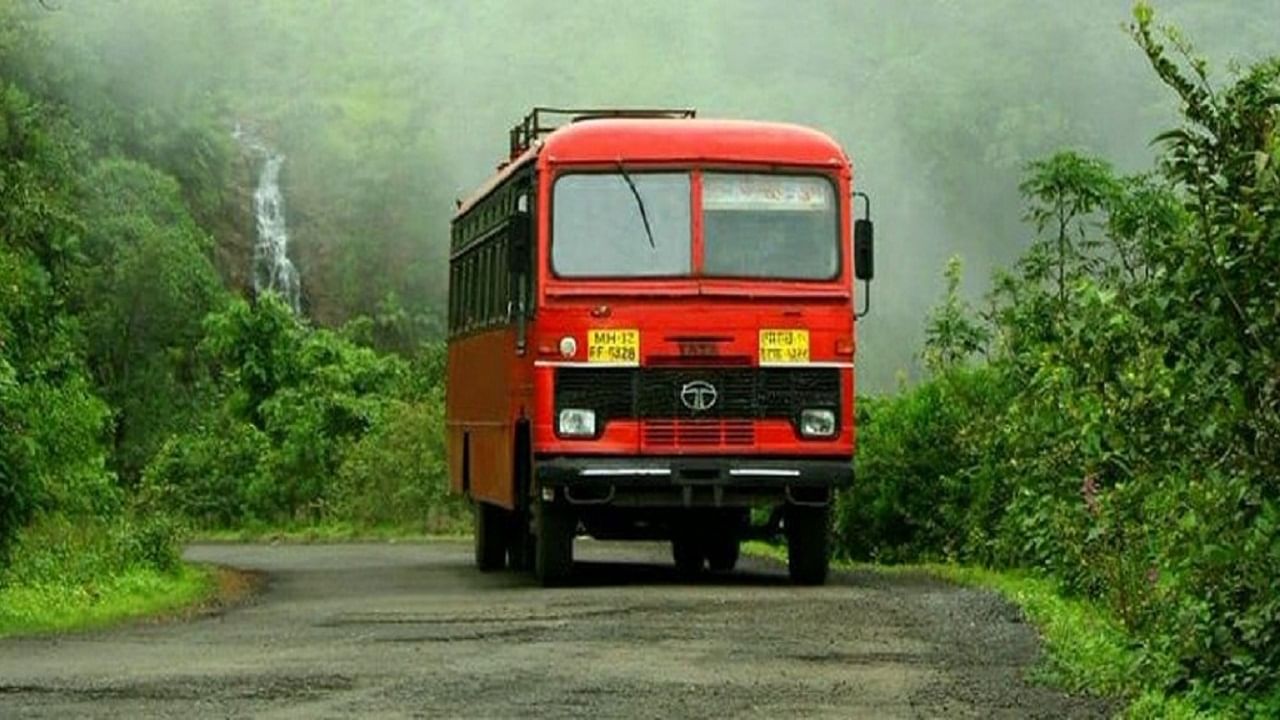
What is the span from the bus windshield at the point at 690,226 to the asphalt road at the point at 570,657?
237 cm

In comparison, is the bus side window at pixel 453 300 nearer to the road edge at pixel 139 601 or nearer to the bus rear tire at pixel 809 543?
the road edge at pixel 139 601

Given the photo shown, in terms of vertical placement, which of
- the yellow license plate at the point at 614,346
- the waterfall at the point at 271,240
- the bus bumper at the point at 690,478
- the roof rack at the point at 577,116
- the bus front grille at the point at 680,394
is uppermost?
the waterfall at the point at 271,240

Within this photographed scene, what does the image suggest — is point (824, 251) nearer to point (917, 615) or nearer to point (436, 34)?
point (917, 615)

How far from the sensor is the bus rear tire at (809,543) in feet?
73.6

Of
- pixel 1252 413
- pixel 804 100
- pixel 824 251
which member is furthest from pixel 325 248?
pixel 1252 413

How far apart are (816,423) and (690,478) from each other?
1025mm

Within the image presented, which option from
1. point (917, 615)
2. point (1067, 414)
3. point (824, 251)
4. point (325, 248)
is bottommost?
point (917, 615)

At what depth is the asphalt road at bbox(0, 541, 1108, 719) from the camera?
12.7 m

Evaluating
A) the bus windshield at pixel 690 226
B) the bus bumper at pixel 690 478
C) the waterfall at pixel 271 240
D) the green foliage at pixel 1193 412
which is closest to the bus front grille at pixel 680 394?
the bus bumper at pixel 690 478

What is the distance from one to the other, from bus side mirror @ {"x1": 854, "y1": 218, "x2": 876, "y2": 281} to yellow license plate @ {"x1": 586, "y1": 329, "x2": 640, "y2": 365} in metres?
1.78

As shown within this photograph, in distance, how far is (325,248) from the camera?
314ft

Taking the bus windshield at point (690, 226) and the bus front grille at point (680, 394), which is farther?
the bus windshield at point (690, 226)

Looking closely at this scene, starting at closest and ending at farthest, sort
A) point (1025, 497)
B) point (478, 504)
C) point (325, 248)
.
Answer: point (1025, 497), point (478, 504), point (325, 248)

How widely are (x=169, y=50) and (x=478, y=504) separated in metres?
86.4
